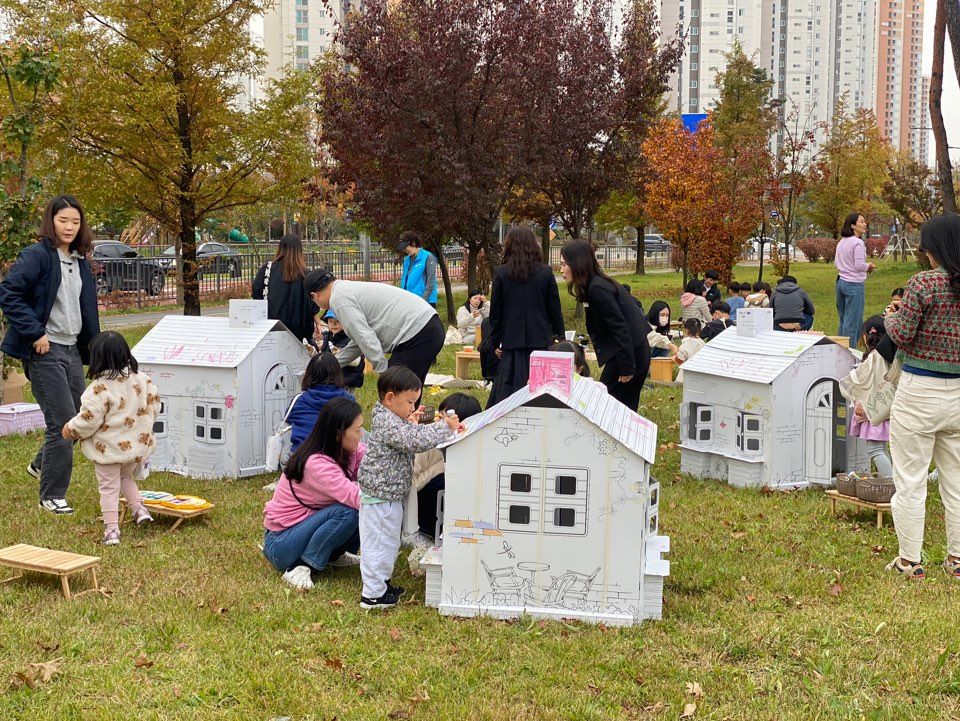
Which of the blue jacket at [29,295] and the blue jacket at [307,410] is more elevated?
the blue jacket at [29,295]

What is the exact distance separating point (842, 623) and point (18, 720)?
12.3 ft

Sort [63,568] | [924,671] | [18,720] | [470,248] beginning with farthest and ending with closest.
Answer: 1. [470,248]
2. [63,568]
3. [924,671]
4. [18,720]

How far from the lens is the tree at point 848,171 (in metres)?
41.9

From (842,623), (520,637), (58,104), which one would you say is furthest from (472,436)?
(58,104)

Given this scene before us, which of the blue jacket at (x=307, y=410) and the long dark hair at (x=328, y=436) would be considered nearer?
the long dark hair at (x=328, y=436)

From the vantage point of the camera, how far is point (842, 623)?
5113mm

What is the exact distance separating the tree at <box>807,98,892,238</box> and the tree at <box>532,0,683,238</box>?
16672 millimetres

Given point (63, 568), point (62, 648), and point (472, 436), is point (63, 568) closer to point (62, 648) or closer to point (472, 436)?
point (62, 648)

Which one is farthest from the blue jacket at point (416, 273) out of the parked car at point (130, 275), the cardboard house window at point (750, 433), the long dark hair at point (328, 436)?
the parked car at point (130, 275)

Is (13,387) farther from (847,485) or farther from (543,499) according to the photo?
(847,485)

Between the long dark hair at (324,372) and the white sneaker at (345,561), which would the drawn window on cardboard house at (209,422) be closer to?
the long dark hair at (324,372)

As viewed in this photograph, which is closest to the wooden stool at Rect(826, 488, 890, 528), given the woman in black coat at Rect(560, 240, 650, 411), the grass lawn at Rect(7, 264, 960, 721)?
the grass lawn at Rect(7, 264, 960, 721)

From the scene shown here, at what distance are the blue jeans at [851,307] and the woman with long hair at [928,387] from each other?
8.18 m

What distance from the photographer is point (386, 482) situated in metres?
5.36
